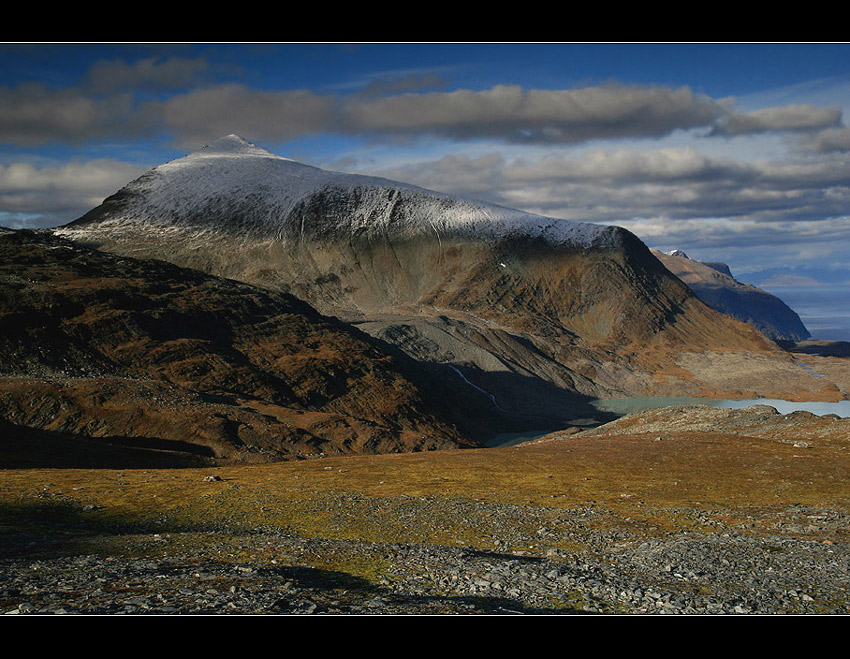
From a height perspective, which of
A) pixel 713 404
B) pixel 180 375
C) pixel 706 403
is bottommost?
pixel 706 403

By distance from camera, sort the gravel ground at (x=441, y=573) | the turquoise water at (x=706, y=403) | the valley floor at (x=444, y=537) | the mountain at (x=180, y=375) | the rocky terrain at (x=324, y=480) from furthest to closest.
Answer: the turquoise water at (x=706, y=403) → the mountain at (x=180, y=375) → the rocky terrain at (x=324, y=480) → the valley floor at (x=444, y=537) → the gravel ground at (x=441, y=573)

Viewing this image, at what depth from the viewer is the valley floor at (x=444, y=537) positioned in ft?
64.7

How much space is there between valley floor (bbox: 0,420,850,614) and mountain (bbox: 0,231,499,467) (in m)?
15.1

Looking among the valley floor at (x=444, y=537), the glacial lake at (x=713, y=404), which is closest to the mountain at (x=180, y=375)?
the valley floor at (x=444, y=537)

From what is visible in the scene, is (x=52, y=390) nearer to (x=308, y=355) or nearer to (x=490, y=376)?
(x=308, y=355)

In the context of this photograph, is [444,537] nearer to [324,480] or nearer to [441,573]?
[441,573]

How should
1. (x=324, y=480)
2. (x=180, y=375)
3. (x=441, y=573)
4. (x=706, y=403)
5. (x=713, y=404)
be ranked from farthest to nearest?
(x=706, y=403) → (x=713, y=404) → (x=180, y=375) → (x=324, y=480) → (x=441, y=573)

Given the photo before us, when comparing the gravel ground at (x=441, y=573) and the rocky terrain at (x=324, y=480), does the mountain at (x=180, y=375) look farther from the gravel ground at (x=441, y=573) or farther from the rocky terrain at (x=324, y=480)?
the gravel ground at (x=441, y=573)

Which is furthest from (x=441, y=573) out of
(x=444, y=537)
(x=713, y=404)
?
(x=713, y=404)

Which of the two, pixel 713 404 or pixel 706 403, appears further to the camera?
pixel 706 403

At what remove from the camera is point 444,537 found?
34188 mm

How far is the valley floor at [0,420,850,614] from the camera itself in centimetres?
1972

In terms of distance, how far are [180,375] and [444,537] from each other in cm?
6990

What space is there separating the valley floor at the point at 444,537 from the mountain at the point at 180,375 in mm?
15136
